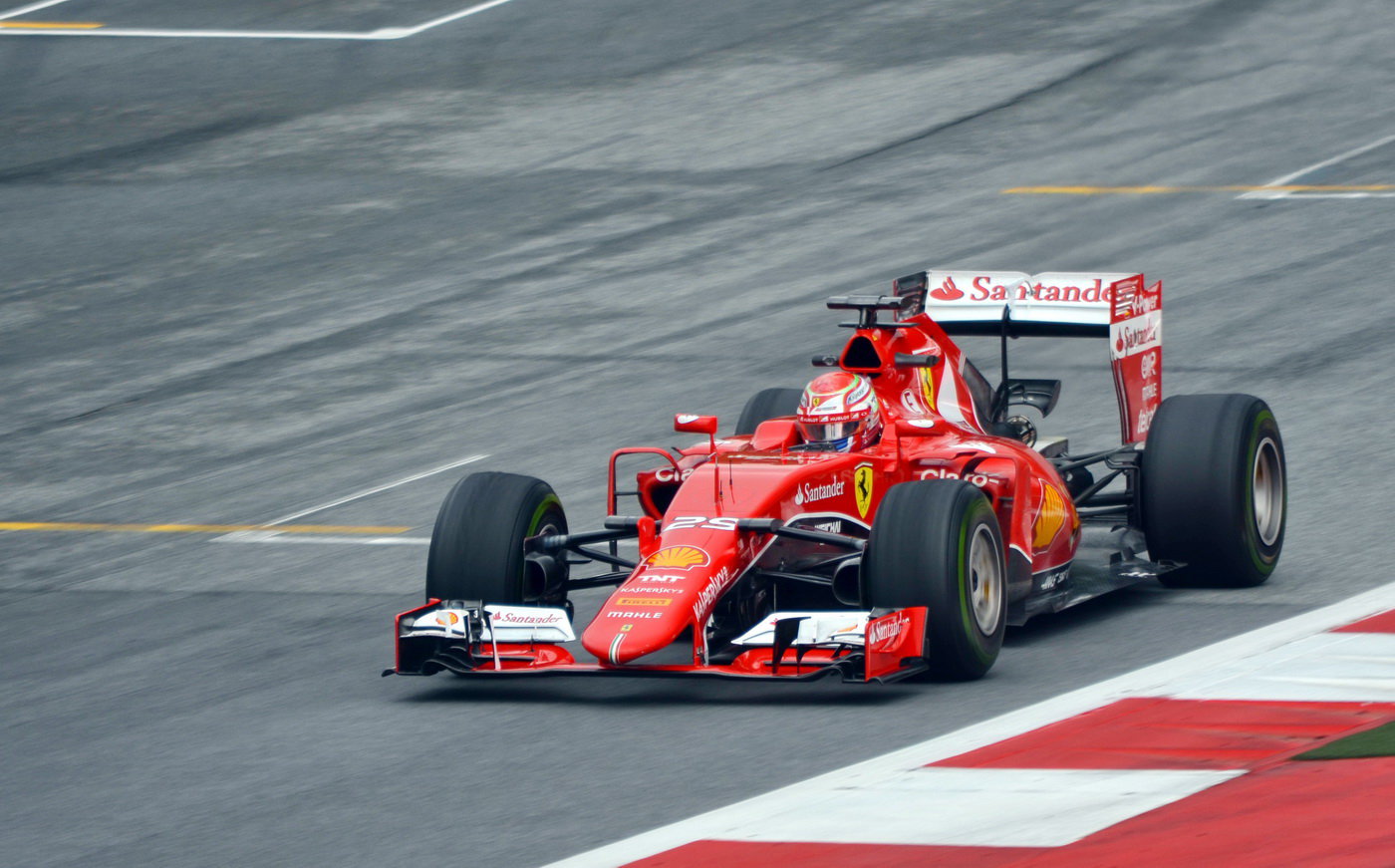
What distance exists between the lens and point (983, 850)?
270 inches

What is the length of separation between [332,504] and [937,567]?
7312 mm

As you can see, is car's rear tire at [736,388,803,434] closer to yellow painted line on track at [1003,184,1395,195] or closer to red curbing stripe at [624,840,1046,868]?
red curbing stripe at [624,840,1046,868]

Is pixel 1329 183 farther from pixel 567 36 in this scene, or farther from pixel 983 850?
pixel 983 850

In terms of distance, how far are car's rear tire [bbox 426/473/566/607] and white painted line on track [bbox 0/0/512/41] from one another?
24356 millimetres

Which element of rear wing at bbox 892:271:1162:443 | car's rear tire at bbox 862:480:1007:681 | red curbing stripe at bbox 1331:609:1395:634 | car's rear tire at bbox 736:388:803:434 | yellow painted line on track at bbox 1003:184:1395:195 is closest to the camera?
car's rear tire at bbox 862:480:1007:681

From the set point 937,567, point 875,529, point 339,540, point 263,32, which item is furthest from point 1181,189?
point 263,32

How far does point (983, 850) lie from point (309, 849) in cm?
241

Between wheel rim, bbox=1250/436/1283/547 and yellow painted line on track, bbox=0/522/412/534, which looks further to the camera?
yellow painted line on track, bbox=0/522/412/534

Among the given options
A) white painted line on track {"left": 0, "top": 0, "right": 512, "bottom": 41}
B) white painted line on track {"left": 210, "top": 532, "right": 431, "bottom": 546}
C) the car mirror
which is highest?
white painted line on track {"left": 0, "top": 0, "right": 512, "bottom": 41}

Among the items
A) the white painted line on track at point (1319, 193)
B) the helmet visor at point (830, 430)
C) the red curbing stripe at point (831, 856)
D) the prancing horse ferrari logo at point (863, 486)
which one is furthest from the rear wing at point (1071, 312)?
the white painted line on track at point (1319, 193)

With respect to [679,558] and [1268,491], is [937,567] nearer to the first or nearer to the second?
[679,558]

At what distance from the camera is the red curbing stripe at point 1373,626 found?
31.9 feet

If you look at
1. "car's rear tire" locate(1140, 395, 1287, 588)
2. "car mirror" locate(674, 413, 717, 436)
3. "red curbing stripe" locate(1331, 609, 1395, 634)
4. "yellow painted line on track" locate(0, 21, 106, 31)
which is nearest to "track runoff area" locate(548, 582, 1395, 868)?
"red curbing stripe" locate(1331, 609, 1395, 634)

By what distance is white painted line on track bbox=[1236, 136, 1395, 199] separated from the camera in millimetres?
22734
